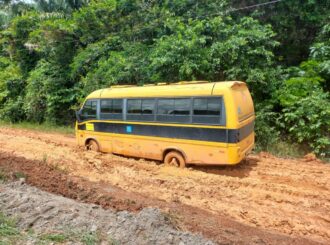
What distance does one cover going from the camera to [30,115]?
19469 mm

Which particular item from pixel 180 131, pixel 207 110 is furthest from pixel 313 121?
pixel 180 131

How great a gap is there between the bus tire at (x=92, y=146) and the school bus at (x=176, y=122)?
44 millimetres

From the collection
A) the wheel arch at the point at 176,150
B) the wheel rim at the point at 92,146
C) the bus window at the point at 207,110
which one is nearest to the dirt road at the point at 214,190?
the wheel arch at the point at 176,150

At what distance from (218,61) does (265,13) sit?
5.46 m

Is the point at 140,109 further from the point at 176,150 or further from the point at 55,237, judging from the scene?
the point at 55,237

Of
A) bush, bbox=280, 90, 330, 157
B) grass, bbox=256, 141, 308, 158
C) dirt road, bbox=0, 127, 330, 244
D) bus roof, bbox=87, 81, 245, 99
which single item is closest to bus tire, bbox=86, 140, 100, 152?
dirt road, bbox=0, 127, 330, 244

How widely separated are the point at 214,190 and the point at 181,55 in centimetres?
694

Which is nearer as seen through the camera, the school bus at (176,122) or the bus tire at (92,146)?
the school bus at (176,122)

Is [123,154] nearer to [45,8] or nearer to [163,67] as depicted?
[163,67]

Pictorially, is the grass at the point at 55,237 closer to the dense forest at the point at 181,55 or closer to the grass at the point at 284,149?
the grass at the point at 284,149

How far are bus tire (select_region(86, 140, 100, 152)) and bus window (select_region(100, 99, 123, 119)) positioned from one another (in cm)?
106

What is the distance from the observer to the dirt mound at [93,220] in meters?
4.49

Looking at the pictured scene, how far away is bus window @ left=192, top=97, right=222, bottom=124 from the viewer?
837 cm

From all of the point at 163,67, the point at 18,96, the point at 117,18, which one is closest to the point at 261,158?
the point at 163,67
